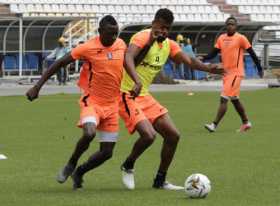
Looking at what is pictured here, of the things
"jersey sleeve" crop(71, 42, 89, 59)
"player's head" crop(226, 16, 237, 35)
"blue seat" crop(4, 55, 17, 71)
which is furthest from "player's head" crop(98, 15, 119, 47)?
"blue seat" crop(4, 55, 17, 71)

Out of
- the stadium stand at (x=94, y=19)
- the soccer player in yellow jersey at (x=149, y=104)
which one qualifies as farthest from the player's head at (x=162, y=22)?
the stadium stand at (x=94, y=19)

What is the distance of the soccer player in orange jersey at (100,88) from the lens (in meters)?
10.4

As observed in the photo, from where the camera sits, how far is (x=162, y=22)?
10562 millimetres

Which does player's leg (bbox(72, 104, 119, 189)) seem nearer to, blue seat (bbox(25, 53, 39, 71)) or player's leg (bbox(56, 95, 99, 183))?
player's leg (bbox(56, 95, 99, 183))

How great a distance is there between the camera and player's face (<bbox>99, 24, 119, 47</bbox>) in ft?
33.7

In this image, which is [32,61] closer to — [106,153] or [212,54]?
[212,54]

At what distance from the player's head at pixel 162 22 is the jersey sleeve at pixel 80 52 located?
773 millimetres

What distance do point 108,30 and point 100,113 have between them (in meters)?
0.89

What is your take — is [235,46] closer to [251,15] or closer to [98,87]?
[98,87]

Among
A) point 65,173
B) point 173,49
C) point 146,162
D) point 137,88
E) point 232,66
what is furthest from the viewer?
point 232,66

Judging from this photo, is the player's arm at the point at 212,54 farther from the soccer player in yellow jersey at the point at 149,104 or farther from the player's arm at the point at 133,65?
the player's arm at the point at 133,65

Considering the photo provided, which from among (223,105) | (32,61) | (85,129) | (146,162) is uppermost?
(85,129)

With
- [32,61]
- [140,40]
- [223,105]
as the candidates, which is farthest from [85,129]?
[32,61]

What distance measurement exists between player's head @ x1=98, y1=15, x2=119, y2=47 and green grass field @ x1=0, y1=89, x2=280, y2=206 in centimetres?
160
